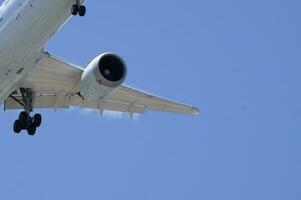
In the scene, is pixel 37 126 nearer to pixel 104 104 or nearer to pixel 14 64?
pixel 104 104

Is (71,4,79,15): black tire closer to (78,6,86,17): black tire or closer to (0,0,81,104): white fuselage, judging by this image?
(78,6,86,17): black tire

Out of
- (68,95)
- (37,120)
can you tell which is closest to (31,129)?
(37,120)

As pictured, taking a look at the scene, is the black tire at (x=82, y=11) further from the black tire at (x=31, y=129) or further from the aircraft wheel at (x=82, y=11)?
the black tire at (x=31, y=129)

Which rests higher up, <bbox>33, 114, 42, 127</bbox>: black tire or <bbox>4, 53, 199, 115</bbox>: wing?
<bbox>4, 53, 199, 115</bbox>: wing

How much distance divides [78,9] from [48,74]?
5.97 meters

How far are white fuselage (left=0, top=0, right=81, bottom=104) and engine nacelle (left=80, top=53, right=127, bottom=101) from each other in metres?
2.21

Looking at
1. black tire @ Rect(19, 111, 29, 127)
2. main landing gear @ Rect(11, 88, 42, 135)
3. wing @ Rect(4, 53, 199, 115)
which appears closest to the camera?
wing @ Rect(4, 53, 199, 115)

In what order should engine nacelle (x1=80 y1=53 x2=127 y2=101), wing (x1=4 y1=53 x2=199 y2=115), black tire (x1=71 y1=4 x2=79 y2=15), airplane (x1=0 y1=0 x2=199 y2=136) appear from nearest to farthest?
black tire (x1=71 y1=4 x2=79 y2=15)
airplane (x1=0 y1=0 x2=199 y2=136)
engine nacelle (x1=80 y1=53 x2=127 y2=101)
wing (x1=4 y1=53 x2=199 y2=115)

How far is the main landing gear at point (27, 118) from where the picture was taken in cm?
3184

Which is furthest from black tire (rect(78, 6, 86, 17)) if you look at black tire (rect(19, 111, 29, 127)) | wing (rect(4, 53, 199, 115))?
black tire (rect(19, 111, 29, 127))

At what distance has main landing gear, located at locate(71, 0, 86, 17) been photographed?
2512cm

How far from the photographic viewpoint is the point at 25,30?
25.9m

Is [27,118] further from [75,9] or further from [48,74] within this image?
[75,9]

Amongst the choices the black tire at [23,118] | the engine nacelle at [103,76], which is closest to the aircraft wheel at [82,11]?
the engine nacelle at [103,76]
